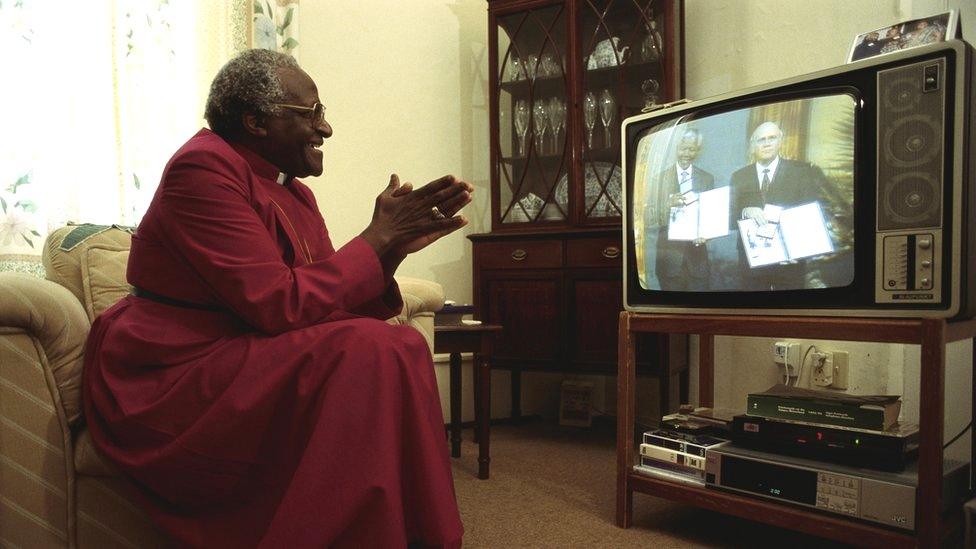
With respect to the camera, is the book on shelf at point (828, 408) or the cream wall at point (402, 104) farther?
the cream wall at point (402, 104)

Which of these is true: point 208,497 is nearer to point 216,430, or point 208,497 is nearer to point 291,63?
point 216,430

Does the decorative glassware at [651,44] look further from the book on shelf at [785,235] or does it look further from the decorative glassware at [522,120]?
the book on shelf at [785,235]

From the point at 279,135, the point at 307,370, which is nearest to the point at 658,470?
the point at 307,370

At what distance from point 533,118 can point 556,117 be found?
0.09 m

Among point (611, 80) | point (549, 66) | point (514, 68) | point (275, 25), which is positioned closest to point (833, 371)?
point (611, 80)

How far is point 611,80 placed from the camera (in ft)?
8.30

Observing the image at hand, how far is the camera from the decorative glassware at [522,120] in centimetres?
269

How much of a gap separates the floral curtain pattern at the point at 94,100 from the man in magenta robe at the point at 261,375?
2.59 feet

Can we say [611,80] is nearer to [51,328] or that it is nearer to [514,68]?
[514,68]

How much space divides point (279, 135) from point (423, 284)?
0.76 metres

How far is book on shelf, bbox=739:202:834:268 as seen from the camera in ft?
4.48

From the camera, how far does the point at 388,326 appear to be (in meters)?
1.12

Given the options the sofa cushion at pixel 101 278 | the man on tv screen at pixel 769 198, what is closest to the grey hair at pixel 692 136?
the man on tv screen at pixel 769 198

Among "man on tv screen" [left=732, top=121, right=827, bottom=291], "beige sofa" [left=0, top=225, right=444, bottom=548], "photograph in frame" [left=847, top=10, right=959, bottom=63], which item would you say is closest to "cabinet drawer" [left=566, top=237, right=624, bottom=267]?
"man on tv screen" [left=732, top=121, right=827, bottom=291]
